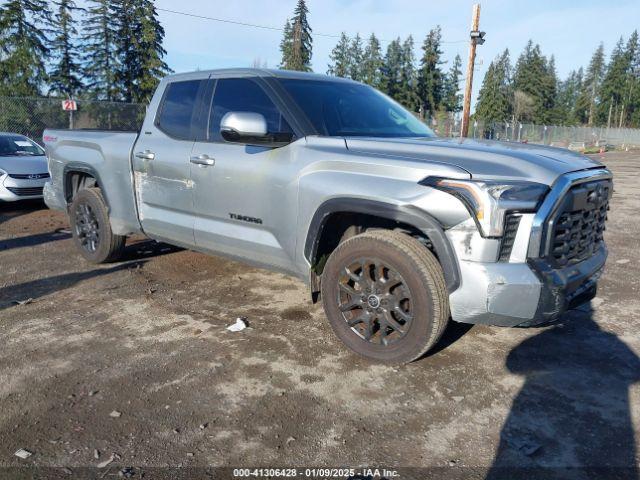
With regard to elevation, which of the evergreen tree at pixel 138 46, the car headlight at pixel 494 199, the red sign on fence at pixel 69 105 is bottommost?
the car headlight at pixel 494 199

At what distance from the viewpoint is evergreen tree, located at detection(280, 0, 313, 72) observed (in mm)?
58125

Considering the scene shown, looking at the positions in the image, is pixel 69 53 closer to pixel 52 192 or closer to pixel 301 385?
pixel 52 192

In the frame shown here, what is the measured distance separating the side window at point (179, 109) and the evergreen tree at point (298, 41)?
54949 mm

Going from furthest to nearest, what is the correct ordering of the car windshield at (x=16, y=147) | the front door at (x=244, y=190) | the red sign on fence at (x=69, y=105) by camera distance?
the red sign on fence at (x=69, y=105) < the car windshield at (x=16, y=147) < the front door at (x=244, y=190)

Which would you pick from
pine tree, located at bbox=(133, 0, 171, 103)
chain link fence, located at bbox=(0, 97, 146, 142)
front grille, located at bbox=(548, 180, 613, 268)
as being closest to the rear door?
front grille, located at bbox=(548, 180, 613, 268)

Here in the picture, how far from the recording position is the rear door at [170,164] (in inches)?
175

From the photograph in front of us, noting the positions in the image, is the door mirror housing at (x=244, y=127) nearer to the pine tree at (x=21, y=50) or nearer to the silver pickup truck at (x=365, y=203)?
the silver pickup truck at (x=365, y=203)

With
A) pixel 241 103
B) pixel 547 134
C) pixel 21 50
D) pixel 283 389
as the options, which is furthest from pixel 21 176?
pixel 547 134

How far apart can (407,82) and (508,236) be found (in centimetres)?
8052

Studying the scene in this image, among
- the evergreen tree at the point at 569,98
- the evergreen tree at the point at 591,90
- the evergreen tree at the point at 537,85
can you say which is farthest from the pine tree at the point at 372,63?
the evergreen tree at the point at 591,90

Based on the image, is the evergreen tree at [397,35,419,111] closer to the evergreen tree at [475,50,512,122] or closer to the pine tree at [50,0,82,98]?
the evergreen tree at [475,50,512,122]

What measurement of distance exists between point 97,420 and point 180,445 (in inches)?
21.0

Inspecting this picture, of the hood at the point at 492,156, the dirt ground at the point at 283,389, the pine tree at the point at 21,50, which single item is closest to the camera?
the dirt ground at the point at 283,389

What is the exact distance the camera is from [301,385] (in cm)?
314
